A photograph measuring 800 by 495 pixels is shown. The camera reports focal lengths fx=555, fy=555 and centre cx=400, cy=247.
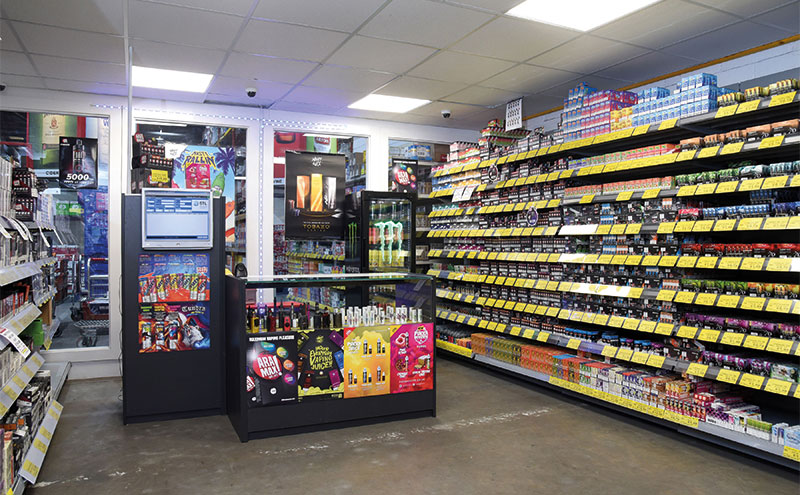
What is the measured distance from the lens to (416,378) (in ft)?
16.0

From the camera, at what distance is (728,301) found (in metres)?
4.12

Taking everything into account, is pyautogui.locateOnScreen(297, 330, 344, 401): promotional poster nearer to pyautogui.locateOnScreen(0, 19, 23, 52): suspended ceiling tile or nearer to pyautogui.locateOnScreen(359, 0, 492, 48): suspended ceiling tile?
pyautogui.locateOnScreen(359, 0, 492, 48): suspended ceiling tile

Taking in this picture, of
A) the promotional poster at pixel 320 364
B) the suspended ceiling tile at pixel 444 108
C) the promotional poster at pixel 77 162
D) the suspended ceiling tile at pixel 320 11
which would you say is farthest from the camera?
the suspended ceiling tile at pixel 444 108

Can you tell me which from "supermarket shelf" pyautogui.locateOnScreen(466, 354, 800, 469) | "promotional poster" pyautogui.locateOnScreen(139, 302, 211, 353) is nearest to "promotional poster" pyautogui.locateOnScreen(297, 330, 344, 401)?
"promotional poster" pyautogui.locateOnScreen(139, 302, 211, 353)

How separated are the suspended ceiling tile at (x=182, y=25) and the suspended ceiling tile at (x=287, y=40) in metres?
0.16

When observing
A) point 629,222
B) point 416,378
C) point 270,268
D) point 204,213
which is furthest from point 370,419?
point 270,268

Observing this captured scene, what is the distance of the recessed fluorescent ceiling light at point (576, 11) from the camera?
419cm

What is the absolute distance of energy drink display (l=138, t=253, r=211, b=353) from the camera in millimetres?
4711

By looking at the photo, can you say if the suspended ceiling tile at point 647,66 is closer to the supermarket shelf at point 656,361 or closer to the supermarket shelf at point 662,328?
the supermarket shelf at point 662,328

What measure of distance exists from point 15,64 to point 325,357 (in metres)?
4.38

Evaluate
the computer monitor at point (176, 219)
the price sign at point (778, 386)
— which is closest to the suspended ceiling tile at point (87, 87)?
the computer monitor at point (176, 219)

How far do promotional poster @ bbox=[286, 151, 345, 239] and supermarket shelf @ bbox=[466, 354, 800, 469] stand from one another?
3374 millimetres

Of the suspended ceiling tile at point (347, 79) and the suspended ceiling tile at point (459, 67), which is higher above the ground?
the suspended ceiling tile at point (347, 79)

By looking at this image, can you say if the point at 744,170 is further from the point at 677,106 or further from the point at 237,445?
the point at 237,445
